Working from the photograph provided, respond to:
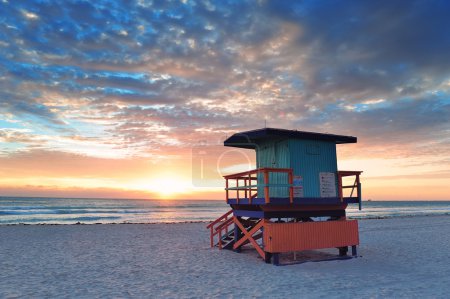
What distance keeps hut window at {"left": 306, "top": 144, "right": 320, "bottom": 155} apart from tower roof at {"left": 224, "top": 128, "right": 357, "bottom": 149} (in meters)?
0.33

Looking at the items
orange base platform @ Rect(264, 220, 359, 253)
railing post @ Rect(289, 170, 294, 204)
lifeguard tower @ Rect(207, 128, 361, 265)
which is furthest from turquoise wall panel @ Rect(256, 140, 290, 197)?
orange base platform @ Rect(264, 220, 359, 253)

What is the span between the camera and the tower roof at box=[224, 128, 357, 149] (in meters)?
13.5

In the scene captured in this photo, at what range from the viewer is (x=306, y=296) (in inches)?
340

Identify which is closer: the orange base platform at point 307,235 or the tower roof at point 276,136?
the orange base platform at point 307,235

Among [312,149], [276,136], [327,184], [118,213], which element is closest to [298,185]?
[327,184]

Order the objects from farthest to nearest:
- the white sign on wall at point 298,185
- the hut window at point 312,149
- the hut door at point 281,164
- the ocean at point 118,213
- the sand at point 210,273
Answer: the ocean at point 118,213 → the hut window at point 312,149 → the hut door at point 281,164 → the white sign on wall at point 298,185 → the sand at point 210,273

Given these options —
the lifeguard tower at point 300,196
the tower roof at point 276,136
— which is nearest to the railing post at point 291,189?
the lifeguard tower at point 300,196

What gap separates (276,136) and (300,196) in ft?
8.50

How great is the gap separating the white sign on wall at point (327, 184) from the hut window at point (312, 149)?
90cm

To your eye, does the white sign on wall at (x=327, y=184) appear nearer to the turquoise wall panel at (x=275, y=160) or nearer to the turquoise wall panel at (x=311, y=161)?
the turquoise wall panel at (x=311, y=161)

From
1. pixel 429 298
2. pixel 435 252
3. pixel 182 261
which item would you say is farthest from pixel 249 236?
pixel 435 252

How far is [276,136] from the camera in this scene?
14.2 m

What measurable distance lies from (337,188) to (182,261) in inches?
278

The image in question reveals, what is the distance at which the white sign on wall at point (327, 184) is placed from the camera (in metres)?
14.3
